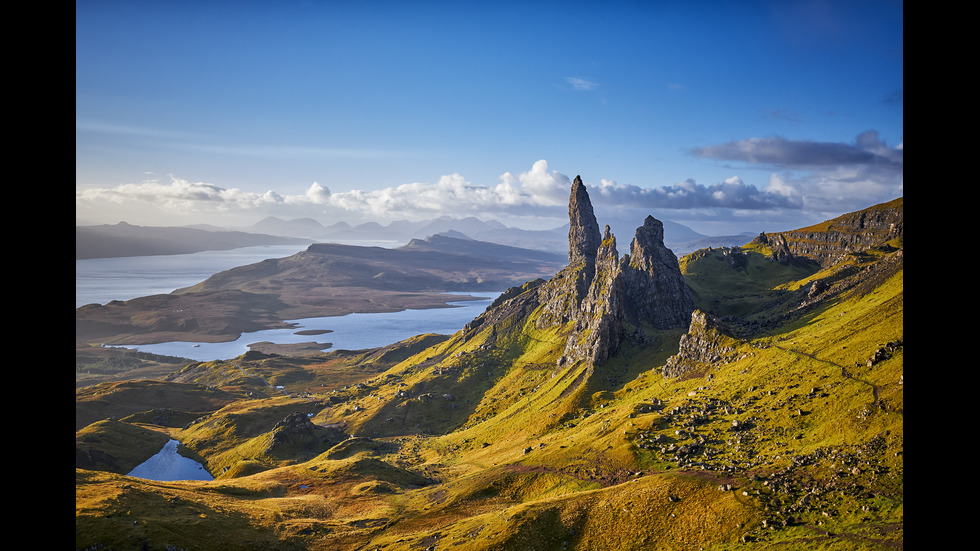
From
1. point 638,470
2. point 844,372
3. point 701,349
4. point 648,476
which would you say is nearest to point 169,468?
point 638,470

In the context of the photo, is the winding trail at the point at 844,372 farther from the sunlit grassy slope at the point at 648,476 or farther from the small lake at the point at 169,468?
the small lake at the point at 169,468

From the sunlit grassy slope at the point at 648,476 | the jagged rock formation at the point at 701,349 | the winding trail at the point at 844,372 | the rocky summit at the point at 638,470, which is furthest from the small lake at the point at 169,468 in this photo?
the winding trail at the point at 844,372

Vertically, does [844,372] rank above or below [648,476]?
above

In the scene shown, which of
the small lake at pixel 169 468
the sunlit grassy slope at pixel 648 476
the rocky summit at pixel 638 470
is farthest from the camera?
the small lake at pixel 169 468

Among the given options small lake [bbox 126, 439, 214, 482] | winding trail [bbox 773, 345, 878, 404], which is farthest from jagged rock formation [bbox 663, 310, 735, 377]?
small lake [bbox 126, 439, 214, 482]

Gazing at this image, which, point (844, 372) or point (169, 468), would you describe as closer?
point (844, 372)

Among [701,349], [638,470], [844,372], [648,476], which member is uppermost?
[844,372]

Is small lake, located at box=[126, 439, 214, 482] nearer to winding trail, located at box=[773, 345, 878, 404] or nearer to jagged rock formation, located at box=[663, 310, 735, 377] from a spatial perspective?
jagged rock formation, located at box=[663, 310, 735, 377]

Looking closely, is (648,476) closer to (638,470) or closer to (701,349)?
(638,470)

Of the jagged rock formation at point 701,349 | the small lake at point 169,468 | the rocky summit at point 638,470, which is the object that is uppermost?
the jagged rock formation at point 701,349

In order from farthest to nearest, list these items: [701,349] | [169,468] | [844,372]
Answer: [169,468] → [701,349] → [844,372]
